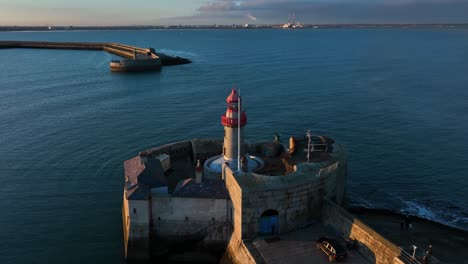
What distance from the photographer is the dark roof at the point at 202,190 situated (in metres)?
23.8

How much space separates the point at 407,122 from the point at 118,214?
3798 cm

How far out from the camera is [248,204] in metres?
22.4

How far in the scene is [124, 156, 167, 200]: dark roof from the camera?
23.6 metres

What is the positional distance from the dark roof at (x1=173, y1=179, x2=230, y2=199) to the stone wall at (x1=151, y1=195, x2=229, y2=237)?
225mm

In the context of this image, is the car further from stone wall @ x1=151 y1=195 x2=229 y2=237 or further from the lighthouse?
the lighthouse

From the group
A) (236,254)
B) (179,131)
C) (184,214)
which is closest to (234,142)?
(184,214)

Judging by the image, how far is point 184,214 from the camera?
79.3 feet

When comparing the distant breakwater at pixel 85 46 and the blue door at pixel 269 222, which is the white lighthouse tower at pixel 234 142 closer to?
the blue door at pixel 269 222

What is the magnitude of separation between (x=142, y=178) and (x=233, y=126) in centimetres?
643

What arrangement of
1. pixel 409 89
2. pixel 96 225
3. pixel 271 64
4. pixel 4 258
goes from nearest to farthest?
pixel 4 258 → pixel 96 225 → pixel 409 89 → pixel 271 64

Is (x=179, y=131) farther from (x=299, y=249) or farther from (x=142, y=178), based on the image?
(x=299, y=249)

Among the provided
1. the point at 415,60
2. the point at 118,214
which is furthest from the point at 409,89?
the point at 118,214

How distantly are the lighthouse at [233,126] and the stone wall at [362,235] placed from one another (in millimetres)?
6460

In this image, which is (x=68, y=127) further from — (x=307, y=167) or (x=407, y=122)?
(x=407, y=122)
